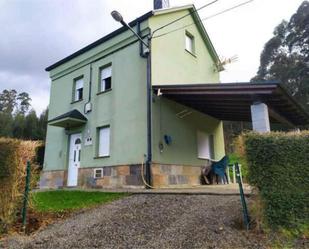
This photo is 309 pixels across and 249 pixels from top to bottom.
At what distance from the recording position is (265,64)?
32094 mm

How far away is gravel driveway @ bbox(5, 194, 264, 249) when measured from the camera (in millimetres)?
3650

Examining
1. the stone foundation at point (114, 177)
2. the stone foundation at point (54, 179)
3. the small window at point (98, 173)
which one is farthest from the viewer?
the stone foundation at point (54, 179)

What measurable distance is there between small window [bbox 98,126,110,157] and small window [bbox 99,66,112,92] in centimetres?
191

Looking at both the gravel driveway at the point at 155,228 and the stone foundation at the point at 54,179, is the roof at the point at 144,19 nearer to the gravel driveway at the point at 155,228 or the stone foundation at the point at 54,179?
the stone foundation at the point at 54,179

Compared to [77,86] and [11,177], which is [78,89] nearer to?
[77,86]

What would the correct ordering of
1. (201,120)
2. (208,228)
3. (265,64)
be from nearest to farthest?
(208,228)
(201,120)
(265,64)

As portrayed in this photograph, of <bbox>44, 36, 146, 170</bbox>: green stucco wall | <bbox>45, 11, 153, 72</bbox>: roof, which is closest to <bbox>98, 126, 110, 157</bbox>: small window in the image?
<bbox>44, 36, 146, 170</bbox>: green stucco wall

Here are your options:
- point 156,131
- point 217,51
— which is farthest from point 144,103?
point 217,51

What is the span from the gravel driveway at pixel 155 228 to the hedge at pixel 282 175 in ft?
1.94

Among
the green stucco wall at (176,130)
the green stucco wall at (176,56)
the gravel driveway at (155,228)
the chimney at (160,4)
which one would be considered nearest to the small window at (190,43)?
the green stucco wall at (176,56)

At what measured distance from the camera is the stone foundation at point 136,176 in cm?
916

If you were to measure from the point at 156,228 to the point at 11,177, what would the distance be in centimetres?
299

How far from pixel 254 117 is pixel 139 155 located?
168 inches

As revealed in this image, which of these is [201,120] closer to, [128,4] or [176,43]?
[176,43]
